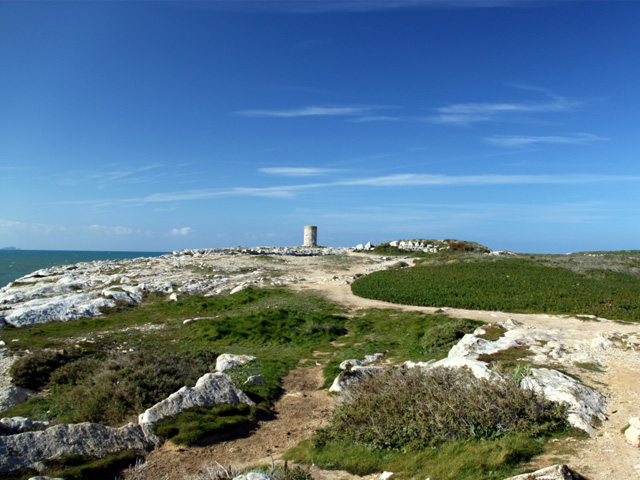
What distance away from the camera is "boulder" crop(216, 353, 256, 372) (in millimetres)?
13909

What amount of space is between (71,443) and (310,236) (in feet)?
226

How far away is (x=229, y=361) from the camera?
1415 cm

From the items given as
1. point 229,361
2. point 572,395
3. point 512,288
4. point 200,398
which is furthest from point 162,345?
point 512,288

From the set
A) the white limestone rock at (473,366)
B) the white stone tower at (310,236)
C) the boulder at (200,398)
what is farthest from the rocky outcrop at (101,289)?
the white stone tower at (310,236)

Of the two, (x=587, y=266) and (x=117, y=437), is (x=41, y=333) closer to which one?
(x=117, y=437)

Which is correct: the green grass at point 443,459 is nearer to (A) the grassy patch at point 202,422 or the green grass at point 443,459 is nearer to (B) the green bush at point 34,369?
(A) the grassy patch at point 202,422

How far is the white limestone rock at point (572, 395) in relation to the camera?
24.4 ft

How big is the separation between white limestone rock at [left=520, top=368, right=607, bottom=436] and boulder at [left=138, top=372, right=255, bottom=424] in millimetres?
6958

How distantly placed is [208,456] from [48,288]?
1075 inches

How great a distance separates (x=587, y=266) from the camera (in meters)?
39.3

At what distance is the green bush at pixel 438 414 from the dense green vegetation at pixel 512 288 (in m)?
14.6

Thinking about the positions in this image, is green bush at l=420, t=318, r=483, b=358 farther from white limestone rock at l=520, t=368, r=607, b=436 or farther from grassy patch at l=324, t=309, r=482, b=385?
white limestone rock at l=520, t=368, r=607, b=436

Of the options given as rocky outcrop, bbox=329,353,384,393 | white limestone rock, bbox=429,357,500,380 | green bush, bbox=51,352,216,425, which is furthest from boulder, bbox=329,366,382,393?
green bush, bbox=51,352,216,425

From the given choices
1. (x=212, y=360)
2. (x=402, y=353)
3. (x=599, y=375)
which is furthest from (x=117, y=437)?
(x=599, y=375)
